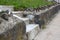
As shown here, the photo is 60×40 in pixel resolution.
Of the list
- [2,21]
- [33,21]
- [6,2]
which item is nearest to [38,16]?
[33,21]

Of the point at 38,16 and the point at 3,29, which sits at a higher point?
the point at 3,29

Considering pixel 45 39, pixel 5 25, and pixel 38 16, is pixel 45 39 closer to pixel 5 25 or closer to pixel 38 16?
pixel 38 16

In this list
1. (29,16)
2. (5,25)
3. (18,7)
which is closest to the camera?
(5,25)

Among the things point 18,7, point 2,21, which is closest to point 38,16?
point 18,7

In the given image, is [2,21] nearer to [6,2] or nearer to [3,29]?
[3,29]

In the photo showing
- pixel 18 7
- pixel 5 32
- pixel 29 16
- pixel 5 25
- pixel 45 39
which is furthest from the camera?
pixel 18 7

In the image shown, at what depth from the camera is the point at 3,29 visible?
3.47 m

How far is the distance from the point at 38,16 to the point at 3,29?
567cm

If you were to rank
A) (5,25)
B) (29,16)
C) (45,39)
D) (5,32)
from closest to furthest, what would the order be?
(5,32) → (5,25) → (45,39) → (29,16)

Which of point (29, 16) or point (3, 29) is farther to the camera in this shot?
point (29, 16)

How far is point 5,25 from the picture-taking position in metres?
3.69

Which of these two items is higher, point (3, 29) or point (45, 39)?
point (3, 29)

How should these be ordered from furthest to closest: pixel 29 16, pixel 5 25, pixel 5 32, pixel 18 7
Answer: pixel 18 7 → pixel 29 16 → pixel 5 25 → pixel 5 32

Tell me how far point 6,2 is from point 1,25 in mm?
7164
